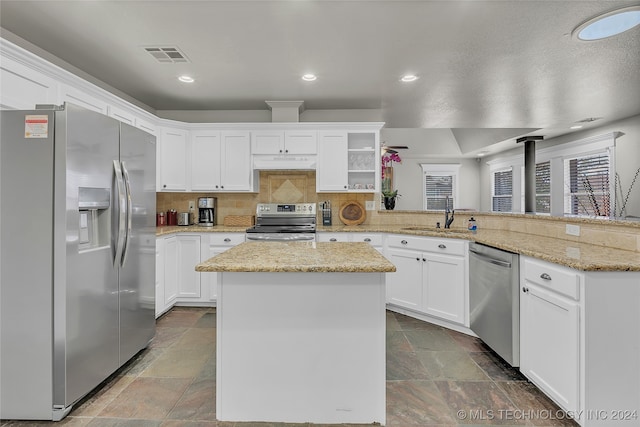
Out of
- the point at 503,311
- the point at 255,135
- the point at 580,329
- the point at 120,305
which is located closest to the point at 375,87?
the point at 255,135

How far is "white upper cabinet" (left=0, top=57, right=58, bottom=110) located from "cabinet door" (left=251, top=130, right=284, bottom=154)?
2.06 m

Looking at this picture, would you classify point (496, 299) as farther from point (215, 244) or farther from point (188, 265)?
point (188, 265)

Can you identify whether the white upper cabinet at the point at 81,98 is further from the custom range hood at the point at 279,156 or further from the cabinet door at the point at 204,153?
the custom range hood at the point at 279,156

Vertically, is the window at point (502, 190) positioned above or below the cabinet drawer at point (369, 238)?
above

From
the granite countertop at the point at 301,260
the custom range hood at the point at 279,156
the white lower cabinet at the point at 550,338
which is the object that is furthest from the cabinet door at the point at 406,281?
the custom range hood at the point at 279,156

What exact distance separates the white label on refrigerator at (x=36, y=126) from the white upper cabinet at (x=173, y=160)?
2087mm

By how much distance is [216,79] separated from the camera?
3342mm

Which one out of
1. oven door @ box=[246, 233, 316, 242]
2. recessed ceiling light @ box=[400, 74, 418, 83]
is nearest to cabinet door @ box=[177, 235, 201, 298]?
oven door @ box=[246, 233, 316, 242]

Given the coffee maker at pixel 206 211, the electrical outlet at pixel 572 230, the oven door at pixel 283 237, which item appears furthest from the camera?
the coffee maker at pixel 206 211

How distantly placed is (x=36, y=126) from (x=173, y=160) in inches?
87.9

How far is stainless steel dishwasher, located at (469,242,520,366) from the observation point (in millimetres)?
2189

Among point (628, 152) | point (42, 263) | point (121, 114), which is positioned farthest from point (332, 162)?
point (628, 152)

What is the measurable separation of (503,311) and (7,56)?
11.9 feet

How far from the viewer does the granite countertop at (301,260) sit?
1.54m
